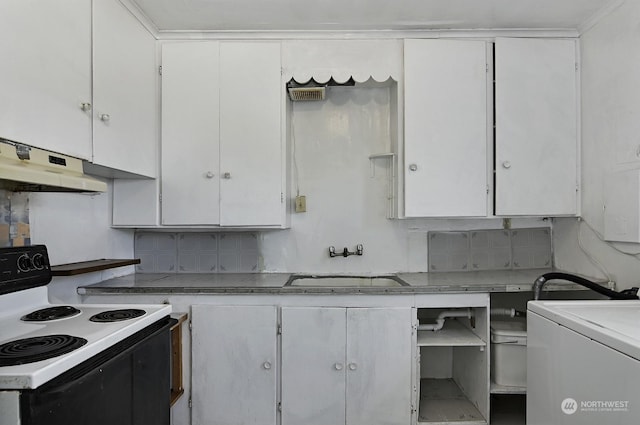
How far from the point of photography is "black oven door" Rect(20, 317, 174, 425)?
87 cm

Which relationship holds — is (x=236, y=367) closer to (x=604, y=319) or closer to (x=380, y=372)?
(x=380, y=372)

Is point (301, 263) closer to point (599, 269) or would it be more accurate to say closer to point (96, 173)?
point (96, 173)

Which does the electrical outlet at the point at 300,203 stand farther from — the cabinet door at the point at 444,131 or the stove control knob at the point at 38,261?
the stove control knob at the point at 38,261

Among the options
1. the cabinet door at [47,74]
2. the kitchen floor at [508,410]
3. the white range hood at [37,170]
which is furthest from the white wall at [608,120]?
the cabinet door at [47,74]

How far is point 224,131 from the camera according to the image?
7.15ft

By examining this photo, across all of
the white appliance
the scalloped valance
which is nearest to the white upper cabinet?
the scalloped valance

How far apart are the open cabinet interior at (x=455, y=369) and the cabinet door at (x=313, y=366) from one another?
460 mm

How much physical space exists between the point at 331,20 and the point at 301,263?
154cm

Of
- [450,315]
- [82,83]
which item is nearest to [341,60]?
[82,83]

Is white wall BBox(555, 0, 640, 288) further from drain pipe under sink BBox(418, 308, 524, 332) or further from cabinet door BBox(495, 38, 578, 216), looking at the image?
drain pipe under sink BBox(418, 308, 524, 332)

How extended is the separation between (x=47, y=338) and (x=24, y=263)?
0.41 meters

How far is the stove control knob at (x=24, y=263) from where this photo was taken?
52.2 inches

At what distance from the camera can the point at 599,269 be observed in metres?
2.07

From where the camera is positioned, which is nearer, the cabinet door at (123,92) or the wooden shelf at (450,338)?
the cabinet door at (123,92)
